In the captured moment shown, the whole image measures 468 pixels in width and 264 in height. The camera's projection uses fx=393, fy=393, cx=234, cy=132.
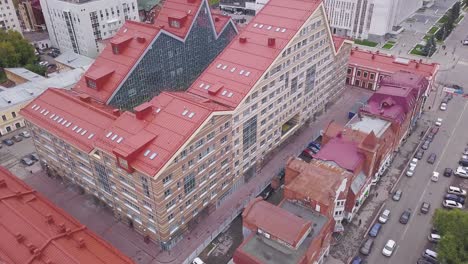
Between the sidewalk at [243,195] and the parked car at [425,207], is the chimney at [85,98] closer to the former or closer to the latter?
the sidewalk at [243,195]

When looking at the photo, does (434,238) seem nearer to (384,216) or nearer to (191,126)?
(384,216)

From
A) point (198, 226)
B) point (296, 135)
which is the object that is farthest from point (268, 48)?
point (198, 226)

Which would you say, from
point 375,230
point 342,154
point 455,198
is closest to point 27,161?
point 342,154

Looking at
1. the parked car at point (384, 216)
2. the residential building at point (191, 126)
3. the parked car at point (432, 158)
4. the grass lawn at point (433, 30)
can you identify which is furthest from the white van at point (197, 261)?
the grass lawn at point (433, 30)

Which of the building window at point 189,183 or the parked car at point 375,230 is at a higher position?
the building window at point 189,183

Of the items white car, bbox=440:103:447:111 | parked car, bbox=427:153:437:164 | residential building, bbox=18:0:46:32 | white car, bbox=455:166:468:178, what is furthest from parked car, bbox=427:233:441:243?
residential building, bbox=18:0:46:32

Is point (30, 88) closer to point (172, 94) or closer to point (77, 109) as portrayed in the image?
point (77, 109)

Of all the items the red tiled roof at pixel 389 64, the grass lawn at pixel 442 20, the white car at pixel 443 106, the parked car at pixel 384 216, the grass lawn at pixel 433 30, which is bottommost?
the parked car at pixel 384 216
